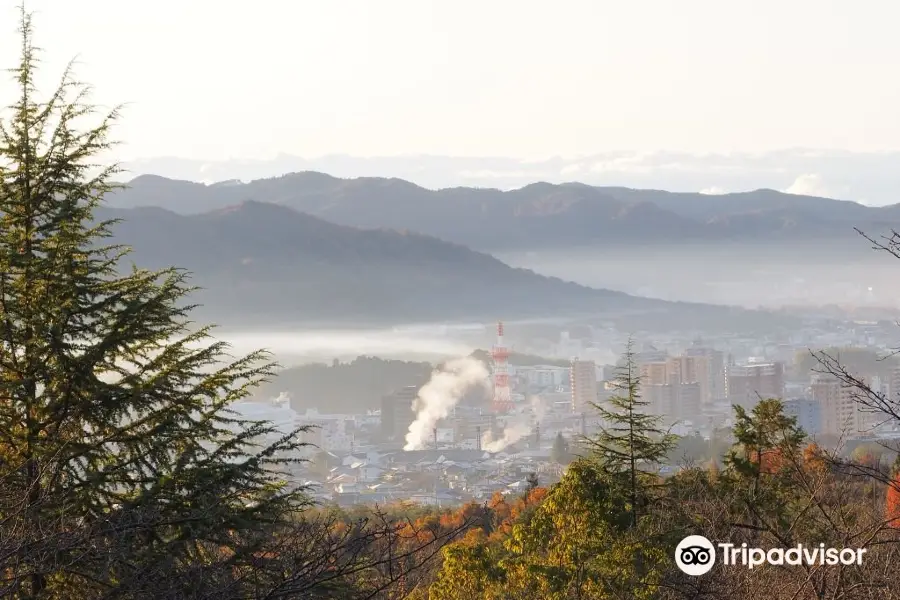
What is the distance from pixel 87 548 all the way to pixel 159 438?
298cm

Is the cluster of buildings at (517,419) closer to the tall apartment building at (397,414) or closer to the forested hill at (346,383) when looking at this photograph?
the tall apartment building at (397,414)

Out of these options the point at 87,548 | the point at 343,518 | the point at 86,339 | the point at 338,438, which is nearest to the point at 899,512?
the point at 86,339

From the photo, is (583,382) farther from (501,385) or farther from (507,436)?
(507,436)

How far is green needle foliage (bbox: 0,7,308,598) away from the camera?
773 centimetres

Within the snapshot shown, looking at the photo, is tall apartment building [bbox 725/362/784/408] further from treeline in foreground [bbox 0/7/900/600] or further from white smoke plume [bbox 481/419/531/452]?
treeline in foreground [bbox 0/7/900/600]

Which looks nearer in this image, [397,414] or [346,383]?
[397,414]

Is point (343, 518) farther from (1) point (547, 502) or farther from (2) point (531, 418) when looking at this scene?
(2) point (531, 418)

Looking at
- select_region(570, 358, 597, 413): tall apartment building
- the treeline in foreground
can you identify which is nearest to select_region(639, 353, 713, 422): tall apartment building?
select_region(570, 358, 597, 413): tall apartment building

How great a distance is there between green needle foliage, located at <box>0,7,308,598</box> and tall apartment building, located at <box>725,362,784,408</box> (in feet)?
443

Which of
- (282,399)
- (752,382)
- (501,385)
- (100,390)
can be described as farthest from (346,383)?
(100,390)

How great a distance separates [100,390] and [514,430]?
130647mm

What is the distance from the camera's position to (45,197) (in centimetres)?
912

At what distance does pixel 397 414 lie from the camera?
15338 cm

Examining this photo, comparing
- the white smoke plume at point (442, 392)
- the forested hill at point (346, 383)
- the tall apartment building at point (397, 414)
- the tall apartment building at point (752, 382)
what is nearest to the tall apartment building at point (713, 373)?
the tall apartment building at point (752, 382)
